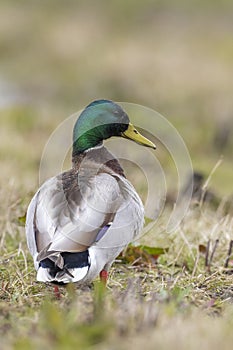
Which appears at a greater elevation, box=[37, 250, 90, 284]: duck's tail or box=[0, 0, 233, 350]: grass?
box=[37, 250, 90, 284]: duck's tail

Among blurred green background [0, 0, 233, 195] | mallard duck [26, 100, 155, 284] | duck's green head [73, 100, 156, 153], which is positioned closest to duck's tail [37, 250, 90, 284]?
mallard duck [26, 100, 155, 284]

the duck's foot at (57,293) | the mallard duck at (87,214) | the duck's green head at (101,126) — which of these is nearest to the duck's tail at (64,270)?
the mallard duck at (87,214)

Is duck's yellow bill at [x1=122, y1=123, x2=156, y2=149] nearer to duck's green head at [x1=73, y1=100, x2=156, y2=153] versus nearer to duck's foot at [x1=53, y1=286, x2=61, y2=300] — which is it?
duck's green head at [x1=73, y1=100, x2=156, y2=153]

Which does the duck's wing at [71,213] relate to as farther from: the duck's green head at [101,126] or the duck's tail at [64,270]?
the duck's green head at [101,126]

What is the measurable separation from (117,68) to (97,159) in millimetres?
17287

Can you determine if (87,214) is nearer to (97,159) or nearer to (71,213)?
(71,213)

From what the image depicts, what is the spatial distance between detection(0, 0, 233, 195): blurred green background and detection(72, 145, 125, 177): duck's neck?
208cm

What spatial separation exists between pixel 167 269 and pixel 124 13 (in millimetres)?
28821

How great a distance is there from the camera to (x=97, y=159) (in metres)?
4.47

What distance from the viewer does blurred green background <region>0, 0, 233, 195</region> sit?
456 inches

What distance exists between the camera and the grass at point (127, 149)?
2.72m

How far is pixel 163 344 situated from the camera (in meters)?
2.48

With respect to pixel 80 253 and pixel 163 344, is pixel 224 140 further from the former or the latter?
pixel 163 344

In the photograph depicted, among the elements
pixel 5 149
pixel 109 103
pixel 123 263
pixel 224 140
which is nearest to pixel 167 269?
pixel 123 263
